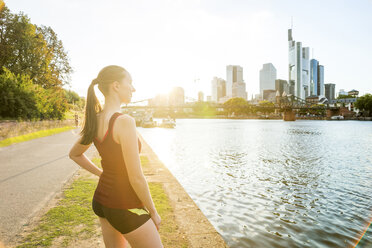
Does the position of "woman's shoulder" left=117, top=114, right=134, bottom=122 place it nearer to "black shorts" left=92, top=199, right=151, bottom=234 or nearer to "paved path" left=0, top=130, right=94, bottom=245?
"black shorts" left=92, top=199, right=151, bottom=234

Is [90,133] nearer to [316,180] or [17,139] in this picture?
[316,180]

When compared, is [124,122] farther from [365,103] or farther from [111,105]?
[365,103]

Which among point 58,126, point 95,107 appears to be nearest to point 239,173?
point 95,107

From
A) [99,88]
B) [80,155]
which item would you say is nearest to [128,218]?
[80,155]

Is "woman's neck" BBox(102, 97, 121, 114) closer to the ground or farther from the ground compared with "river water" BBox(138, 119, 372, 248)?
farther from the ground

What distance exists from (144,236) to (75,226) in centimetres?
342

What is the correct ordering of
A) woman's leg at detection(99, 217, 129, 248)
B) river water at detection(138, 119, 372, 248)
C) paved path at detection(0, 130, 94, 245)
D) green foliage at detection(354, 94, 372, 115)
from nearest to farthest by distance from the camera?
woman's leg at detection(99, 217, 129, 248) → paved path at detection(0, 130, 94, 245) → river water at detection(138, 119, 372, 248) → green foliage at detection(354, 94, 372, 115)

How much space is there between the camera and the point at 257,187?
11.0 meters

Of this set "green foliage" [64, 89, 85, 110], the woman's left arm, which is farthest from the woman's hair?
"green foliage" [64, 89, 85, 110]

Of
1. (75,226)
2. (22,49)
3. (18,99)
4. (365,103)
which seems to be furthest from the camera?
(365,103)

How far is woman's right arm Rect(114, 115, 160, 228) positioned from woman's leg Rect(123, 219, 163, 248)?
0.14 m

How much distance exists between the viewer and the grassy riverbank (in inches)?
161

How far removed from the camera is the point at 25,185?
764 centimetres

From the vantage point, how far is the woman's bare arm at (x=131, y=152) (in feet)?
5.85
